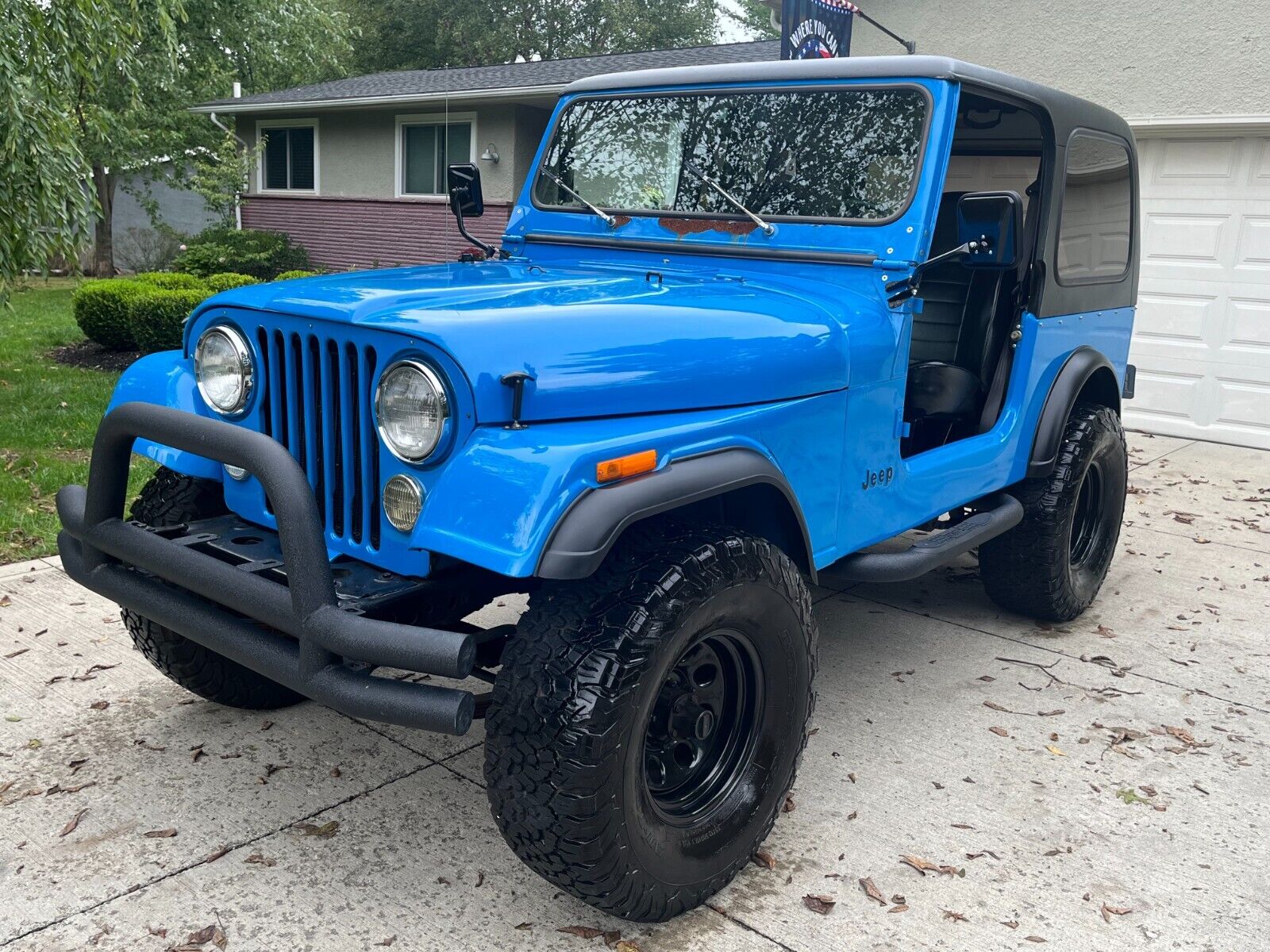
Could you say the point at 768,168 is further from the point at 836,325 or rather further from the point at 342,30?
the point at 342,30

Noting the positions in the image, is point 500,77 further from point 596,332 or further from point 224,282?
point 596,332

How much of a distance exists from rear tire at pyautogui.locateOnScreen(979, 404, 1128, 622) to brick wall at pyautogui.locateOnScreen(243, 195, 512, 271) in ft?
39.4

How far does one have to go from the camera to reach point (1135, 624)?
184 inches

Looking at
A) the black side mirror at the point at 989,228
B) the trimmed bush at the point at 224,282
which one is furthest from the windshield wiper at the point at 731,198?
the trimmed bush at the point at 224,282

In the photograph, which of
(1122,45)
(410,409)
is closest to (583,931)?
(410,409)

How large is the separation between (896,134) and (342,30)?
73.2 feet

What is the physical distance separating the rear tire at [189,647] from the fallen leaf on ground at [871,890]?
5.30 ft

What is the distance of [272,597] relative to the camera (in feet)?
7.45

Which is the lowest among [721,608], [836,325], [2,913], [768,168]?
[2,913]

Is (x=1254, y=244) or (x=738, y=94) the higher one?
(x=738, y=94)

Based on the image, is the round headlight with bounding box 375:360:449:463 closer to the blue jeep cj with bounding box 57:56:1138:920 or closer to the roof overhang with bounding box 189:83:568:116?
the blue jeep cj with bounding box 57:56:1138:920

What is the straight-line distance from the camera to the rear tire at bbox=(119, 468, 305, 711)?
121 inches

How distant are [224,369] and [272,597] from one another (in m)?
0.73

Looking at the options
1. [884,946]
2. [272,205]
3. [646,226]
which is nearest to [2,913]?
[884,946]
